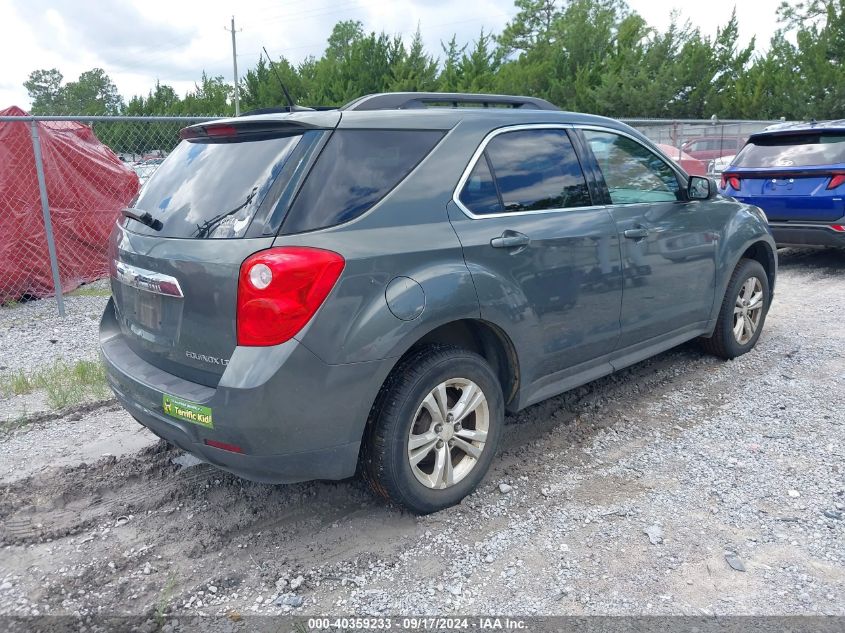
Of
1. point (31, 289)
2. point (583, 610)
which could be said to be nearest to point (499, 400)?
point (583, 610)

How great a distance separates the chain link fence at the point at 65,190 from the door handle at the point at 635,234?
4.89 meters

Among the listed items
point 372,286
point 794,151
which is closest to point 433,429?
point 372,286

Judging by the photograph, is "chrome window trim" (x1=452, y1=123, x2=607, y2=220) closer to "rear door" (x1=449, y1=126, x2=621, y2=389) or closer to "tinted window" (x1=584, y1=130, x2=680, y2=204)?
"rear door" (x1=449, y1=126, x2=621, y2=389)

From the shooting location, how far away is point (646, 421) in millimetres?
4219

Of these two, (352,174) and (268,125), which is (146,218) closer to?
(268,125)

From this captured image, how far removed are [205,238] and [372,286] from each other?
2.36ft

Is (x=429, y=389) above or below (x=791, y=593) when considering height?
above

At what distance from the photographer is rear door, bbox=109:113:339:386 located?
2.71 meters

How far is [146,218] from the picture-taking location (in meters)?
3.16

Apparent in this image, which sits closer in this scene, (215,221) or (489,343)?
(215,221)

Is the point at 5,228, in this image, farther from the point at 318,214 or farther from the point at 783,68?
the point at 783,68

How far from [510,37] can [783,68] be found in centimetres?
2762

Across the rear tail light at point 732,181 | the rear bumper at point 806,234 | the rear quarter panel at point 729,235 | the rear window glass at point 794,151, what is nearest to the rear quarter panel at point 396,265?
the rear quarter panel at point 729,235

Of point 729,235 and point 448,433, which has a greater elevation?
point 729,235
